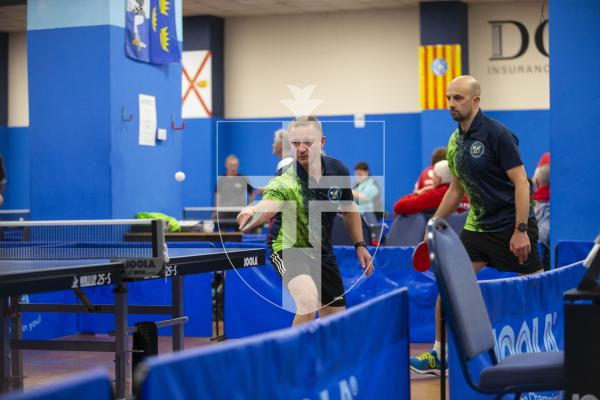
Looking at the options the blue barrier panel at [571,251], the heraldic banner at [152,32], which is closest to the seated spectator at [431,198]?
the blue barrier panel at [571,251]

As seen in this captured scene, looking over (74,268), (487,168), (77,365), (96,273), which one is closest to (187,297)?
(77,365)

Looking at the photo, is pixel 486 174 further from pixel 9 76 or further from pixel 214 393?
pixel 9 76

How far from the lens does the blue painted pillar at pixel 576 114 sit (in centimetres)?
756

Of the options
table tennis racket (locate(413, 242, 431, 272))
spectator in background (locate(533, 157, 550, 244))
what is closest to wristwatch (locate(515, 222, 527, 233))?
table tennis racket (locate(413, 242, 431, 272))

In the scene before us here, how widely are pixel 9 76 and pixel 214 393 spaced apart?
57.9ft

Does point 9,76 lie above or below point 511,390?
above

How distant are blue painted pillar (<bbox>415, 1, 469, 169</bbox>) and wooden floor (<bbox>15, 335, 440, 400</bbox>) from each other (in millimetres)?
9007

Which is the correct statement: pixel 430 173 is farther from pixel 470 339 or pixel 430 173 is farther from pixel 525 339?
pixel 470 339

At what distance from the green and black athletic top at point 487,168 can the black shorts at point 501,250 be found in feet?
0.13

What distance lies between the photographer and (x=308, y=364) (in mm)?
2766

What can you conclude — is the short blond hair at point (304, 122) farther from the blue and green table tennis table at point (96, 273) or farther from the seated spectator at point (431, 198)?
the seated spectator at point (431, 198)

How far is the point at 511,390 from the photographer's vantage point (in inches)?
135

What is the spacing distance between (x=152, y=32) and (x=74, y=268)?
20.7ft

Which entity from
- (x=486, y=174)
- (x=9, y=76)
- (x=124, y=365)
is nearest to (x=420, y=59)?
(x=9, y=76)
